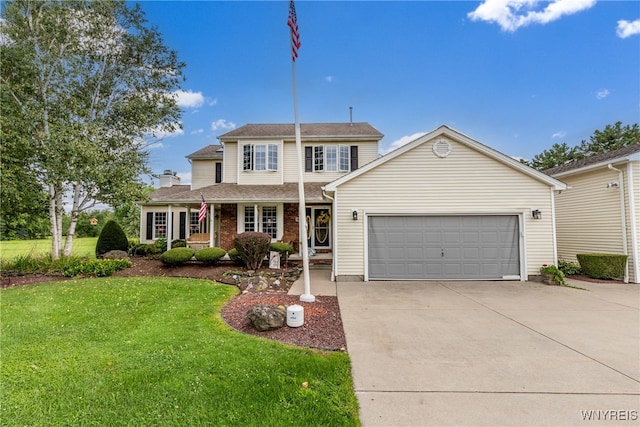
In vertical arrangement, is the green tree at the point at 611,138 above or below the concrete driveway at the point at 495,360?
above

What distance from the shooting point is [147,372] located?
332 centimetres

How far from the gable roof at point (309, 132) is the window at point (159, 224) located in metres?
7.48

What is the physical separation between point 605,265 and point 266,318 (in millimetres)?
11224

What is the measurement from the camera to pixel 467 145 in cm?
952

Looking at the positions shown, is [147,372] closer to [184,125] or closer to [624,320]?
[624,320]

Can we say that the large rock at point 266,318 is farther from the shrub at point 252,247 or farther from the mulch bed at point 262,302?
the shrub at point 252,247

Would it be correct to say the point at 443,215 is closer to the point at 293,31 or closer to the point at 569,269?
the point at 569,269

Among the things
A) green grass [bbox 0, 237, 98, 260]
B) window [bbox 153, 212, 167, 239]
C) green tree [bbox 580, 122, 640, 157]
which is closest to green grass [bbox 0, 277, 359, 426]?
green grass [bbox 0, 237, 98, 260]

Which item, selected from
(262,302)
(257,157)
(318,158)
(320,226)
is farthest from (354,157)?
(262,302)

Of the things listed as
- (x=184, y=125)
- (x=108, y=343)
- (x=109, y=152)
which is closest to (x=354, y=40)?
(x=184, y=125)

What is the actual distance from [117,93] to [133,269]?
7.58m

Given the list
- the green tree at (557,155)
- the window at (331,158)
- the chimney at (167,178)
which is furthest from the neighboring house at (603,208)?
the chimney at (167,178)

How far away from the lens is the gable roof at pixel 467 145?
9.31m

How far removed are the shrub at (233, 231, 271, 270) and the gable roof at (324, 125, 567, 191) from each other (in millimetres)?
3099
